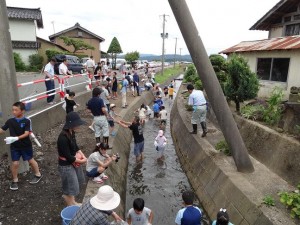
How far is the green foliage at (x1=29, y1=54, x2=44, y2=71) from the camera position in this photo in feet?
100

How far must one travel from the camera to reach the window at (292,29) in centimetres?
1409

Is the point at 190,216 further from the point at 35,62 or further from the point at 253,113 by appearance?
the point at 35,62

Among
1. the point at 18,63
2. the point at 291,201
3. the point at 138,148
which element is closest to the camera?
the point at 291,201

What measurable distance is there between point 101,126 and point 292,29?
40.7ft

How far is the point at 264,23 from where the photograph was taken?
16203 mm

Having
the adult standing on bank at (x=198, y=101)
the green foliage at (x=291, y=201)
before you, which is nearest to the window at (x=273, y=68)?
the adult standing on bank at (x=198, y=101)

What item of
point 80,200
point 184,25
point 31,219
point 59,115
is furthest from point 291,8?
point 31,219

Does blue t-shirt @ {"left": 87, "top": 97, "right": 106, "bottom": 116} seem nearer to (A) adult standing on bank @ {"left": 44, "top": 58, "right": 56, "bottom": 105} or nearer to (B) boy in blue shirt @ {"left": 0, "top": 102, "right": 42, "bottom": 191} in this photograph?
(B) boy in blue shirt @ {"left": 0, "top": 102, "right": 42, "bottom": 191}

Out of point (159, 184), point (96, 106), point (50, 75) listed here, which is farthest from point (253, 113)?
point (50, 75)

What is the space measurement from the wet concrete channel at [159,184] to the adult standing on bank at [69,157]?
319 cm

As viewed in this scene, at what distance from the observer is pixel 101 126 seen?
874 cm

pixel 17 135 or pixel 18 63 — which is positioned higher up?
pixel 18 63

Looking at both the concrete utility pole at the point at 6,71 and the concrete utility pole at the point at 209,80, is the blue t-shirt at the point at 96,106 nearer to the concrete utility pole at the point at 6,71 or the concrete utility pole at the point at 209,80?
the concrete utility pole at the point at 6,71

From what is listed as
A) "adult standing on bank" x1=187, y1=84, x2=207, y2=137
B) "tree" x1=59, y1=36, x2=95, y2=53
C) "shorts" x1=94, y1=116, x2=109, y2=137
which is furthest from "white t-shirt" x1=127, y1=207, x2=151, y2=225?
"tree" x1=59, y1=36, x2=95, y2=53
